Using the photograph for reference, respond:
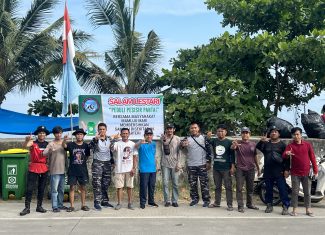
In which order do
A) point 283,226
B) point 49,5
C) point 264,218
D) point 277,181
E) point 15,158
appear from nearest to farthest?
point 283,226, point 264,218, point 277,181, point 15,158, point 49,5

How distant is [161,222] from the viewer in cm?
773

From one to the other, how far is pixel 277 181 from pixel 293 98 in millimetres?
6987

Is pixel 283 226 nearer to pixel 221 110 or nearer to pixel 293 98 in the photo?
pixel 221 110

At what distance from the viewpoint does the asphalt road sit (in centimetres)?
714

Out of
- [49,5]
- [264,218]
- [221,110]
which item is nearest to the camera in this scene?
[264,218]

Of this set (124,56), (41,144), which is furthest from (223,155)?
(124,56)

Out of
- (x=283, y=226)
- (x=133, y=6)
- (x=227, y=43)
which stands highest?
(x=133, y=6)

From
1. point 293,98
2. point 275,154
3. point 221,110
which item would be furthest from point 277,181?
point 293,98

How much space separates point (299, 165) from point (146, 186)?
9.35ft

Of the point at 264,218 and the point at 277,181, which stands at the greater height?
the point at 277,181

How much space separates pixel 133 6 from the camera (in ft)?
60.0

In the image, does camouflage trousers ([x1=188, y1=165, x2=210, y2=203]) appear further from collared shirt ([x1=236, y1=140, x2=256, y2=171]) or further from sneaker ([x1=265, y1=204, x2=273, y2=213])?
sneaker ([x1=265, y1=204, x2=273, y2=213])

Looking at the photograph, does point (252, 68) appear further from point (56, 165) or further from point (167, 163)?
point (56, 165)

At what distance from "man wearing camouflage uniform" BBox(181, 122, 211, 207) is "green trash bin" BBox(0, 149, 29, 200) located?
3.34m
